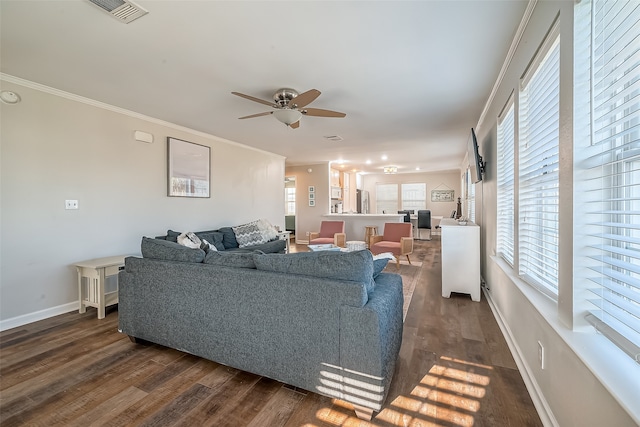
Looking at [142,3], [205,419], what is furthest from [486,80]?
[205,419]

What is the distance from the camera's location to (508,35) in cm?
203

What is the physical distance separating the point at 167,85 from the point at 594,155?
3.37m

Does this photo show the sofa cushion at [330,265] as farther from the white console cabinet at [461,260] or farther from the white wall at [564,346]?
the white console cabinet at [461,260]

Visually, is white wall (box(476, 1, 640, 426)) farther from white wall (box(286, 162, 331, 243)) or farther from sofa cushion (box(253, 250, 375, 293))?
white wall (box(286, 162, 331, 243))

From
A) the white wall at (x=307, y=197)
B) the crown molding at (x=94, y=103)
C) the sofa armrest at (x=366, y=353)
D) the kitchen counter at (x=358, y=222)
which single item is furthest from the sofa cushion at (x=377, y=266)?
the white wall at (x=307, y=197)

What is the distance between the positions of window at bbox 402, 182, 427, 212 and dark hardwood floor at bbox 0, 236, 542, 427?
8888mm

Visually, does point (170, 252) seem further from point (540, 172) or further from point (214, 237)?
point (540, 172)

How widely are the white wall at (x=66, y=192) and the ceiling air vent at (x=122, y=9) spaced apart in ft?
6.14

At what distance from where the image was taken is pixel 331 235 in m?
6.12

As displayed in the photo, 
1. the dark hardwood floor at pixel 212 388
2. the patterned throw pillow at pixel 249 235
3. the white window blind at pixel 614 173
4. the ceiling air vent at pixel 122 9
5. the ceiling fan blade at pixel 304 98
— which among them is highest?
the ceiling air vent at pixel 122 9

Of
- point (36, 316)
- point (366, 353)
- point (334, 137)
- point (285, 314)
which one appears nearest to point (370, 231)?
point (334, 137)

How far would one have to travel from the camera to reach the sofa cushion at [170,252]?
2057 mm

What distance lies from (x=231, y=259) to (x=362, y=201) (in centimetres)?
947

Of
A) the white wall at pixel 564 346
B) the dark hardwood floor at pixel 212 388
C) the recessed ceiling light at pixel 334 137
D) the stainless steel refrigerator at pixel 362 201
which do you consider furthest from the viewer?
the stainless steel refrigerator at pixel 362 201
